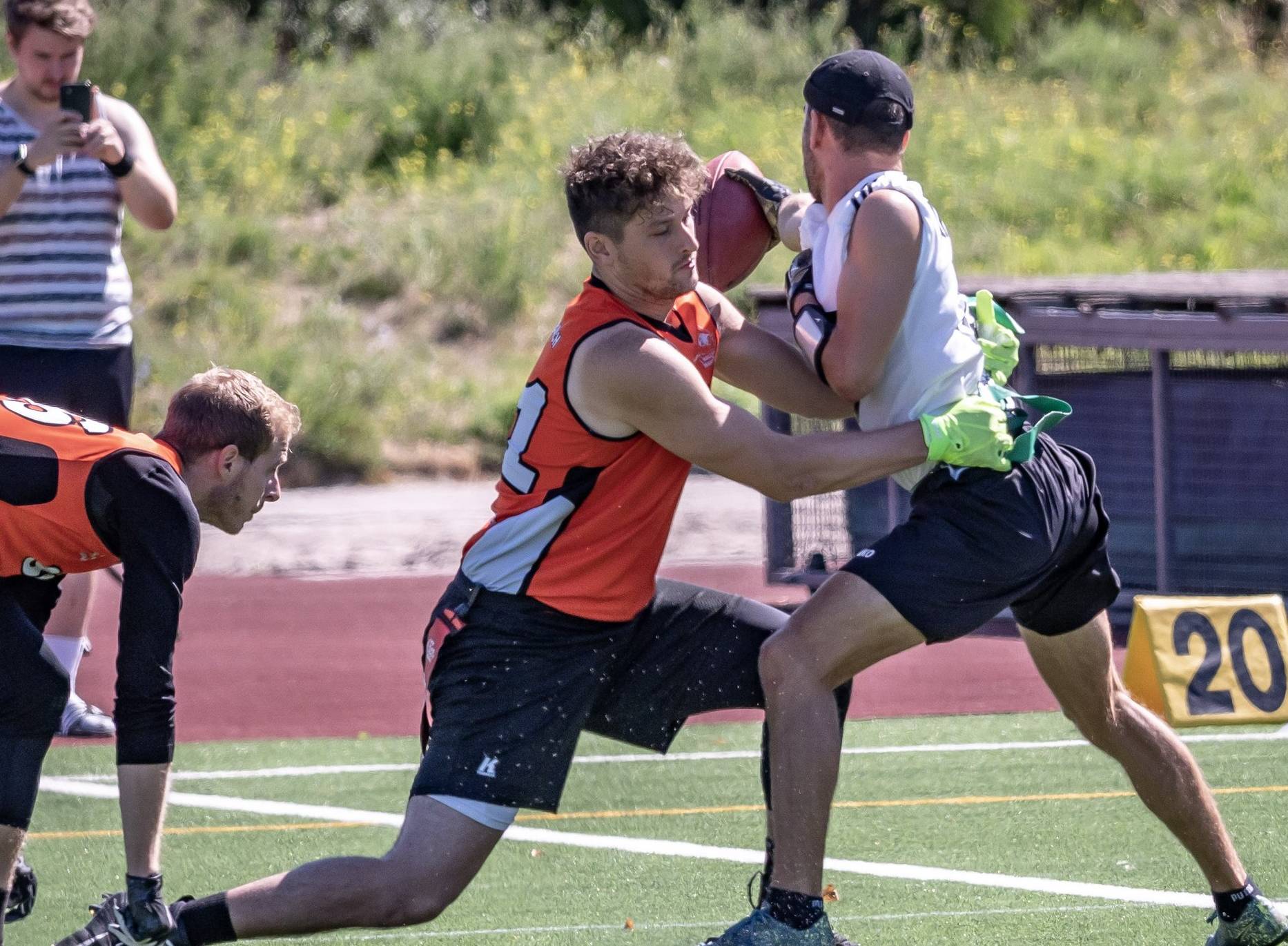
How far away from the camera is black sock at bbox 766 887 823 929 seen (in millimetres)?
3814

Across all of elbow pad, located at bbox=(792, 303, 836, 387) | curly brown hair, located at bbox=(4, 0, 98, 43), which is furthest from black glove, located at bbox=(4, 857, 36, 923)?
curly brown hair, located at bbox=(4, 0, 98, 43)

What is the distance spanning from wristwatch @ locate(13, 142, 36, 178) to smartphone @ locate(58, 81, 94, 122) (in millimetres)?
189

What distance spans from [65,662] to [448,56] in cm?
1585

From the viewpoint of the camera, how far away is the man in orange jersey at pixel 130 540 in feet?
11.9

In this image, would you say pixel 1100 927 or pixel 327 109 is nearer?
pixel 1100 927

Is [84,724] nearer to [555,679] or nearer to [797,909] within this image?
[555,679]

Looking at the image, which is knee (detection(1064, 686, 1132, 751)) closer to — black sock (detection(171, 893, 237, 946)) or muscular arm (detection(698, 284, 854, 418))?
muscular arm (detection(698, 284, 854, 418))

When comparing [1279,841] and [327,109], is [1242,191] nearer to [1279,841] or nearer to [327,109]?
[327,109]

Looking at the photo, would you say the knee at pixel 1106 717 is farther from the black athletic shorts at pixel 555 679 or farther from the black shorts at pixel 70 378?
the black shorts at pixel 70 378

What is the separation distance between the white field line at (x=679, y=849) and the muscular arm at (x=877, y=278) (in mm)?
1522

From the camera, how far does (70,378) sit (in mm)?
6297

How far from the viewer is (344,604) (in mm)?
9961

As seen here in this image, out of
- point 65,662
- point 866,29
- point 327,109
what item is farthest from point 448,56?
point 65,662

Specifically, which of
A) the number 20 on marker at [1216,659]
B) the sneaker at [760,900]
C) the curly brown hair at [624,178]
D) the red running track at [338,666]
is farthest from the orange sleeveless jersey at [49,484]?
the number 20 on marker at [1216,659]
